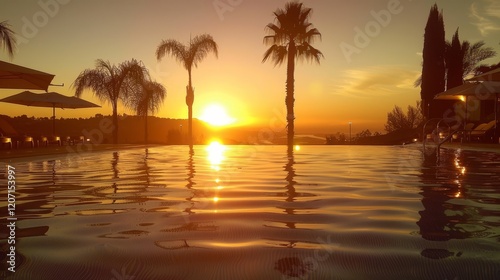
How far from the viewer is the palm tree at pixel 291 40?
2164 centimetres

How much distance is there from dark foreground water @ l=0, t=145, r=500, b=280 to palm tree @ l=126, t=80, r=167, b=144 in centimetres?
2231

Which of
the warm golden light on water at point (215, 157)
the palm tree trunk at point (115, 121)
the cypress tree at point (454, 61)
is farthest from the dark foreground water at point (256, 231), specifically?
the cypress tree at point (454, 61)

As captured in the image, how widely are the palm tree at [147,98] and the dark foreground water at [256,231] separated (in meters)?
22.3

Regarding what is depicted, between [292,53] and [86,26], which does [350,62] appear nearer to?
[292,53]

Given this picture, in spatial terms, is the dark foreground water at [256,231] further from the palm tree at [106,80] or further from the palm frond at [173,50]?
the palm tree at [106,80]

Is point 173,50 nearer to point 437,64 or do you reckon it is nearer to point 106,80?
point 106,80

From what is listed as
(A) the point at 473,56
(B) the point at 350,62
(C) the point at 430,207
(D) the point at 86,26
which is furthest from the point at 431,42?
(C) the point at 430,207

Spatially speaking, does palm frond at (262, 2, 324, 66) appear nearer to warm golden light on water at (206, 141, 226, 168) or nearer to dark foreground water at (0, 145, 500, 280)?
warm golden light on water at (206, 141, 226, 168)

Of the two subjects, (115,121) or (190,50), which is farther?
(115,121)

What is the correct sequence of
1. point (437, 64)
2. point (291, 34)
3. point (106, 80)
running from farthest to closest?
point (437, 64), point (106, 80), point (291, 34)

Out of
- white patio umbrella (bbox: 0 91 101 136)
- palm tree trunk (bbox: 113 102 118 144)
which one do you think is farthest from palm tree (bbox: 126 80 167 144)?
white patio umbrella (bbox: 0 91 101 136)

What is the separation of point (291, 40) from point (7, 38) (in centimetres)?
1219

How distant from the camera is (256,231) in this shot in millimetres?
3320

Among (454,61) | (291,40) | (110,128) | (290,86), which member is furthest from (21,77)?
(454,61)
